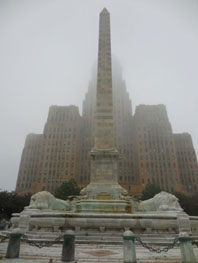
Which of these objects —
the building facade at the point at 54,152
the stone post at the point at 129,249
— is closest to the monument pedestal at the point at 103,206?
the stone post at the point at 129,249

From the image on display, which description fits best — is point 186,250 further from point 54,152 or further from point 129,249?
point 54,152

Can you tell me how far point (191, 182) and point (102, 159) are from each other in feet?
270

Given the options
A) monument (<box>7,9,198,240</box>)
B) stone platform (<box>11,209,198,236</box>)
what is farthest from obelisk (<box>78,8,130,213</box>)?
stone platform (<box>11,209,198,236</box>)

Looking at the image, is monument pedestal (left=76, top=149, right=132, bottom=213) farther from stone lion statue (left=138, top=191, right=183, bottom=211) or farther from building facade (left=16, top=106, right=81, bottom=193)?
building facade (left=16, top=106, right=81, bottom=193)

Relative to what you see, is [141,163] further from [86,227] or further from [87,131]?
[86,227]

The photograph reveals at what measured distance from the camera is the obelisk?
11461 mm

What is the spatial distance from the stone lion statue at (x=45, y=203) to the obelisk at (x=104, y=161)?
153cm

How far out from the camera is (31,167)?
89.4m

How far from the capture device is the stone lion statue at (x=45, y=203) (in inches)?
439

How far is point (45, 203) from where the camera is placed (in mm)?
11508

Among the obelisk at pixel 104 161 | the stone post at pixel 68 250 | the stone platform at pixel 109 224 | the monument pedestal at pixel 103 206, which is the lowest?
the stone post at pixel 68 250

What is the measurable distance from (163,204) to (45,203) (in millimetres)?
6960

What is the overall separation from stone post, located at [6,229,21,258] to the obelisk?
5944mm

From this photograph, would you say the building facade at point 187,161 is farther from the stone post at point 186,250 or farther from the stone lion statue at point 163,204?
the stone post at point 186,250
